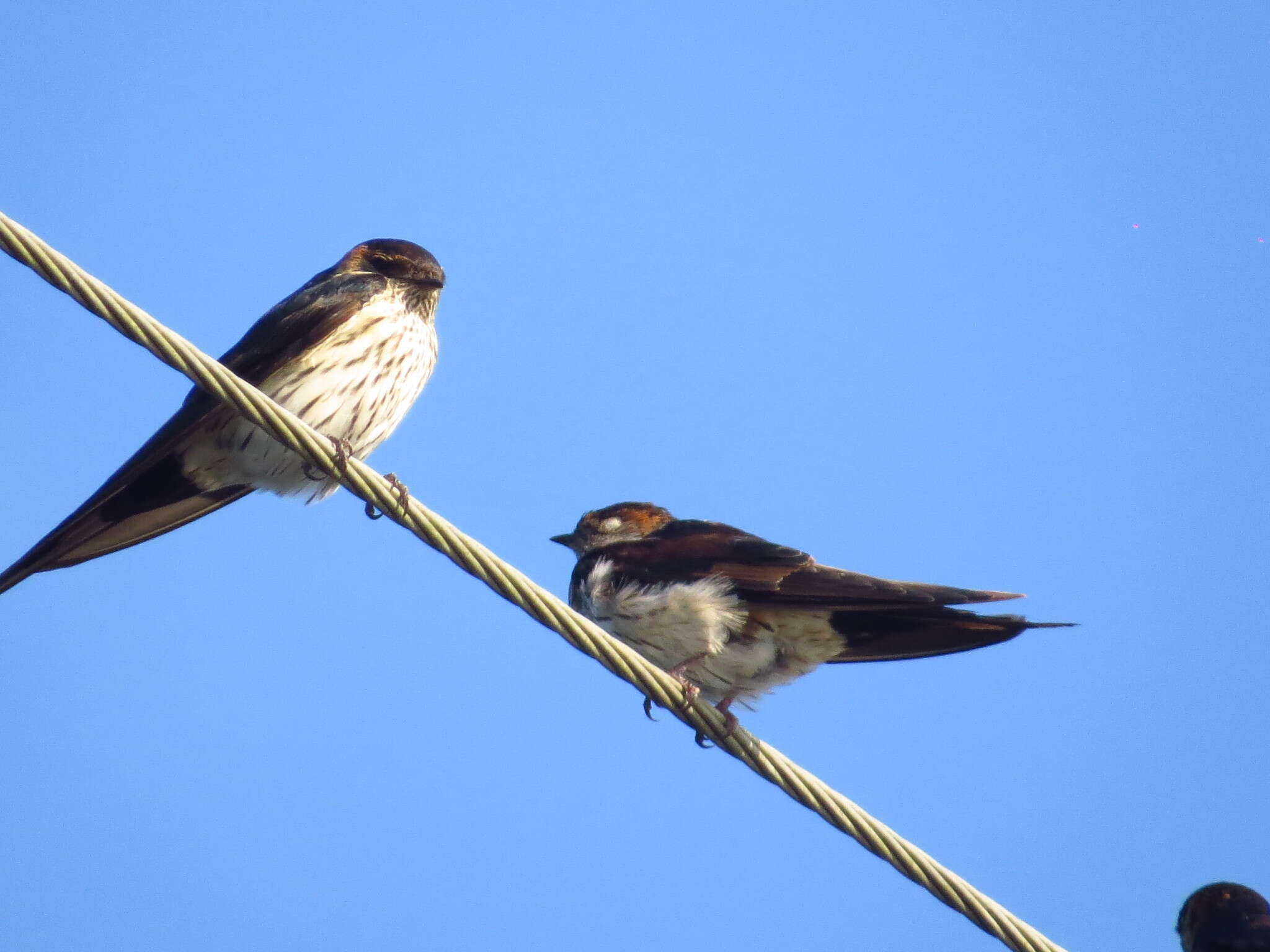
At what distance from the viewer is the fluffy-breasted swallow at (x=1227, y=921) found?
477 cm

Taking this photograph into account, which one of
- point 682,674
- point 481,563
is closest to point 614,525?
point 682,674

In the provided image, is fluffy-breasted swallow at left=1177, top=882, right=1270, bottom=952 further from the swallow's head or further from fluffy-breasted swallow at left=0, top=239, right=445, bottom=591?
the swallow's head

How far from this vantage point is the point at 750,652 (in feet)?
18.4

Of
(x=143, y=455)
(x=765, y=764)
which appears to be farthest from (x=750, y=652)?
(x=143, y=455)

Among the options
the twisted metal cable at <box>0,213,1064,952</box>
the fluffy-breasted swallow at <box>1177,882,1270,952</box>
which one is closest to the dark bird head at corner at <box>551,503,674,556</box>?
the twisted metal cable at <box>0,213,1064,952</box>

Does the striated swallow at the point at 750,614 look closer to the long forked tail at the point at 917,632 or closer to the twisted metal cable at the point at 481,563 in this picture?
the long forked tail at the point at 917,632

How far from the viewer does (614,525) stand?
718cm

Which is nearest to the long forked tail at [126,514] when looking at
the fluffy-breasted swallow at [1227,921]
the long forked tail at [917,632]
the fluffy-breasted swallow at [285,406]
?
the fluffy-breasted swallow at [285,406]

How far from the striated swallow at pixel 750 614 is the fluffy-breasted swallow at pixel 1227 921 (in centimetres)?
123

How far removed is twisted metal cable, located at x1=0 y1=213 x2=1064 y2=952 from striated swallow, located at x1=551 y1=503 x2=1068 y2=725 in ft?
3.36

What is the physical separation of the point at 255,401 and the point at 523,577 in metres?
0.93

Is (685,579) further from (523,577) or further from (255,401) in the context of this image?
(255,401)

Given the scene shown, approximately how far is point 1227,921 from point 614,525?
342 centimetres

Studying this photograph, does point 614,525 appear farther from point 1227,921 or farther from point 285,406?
point 1227,921
